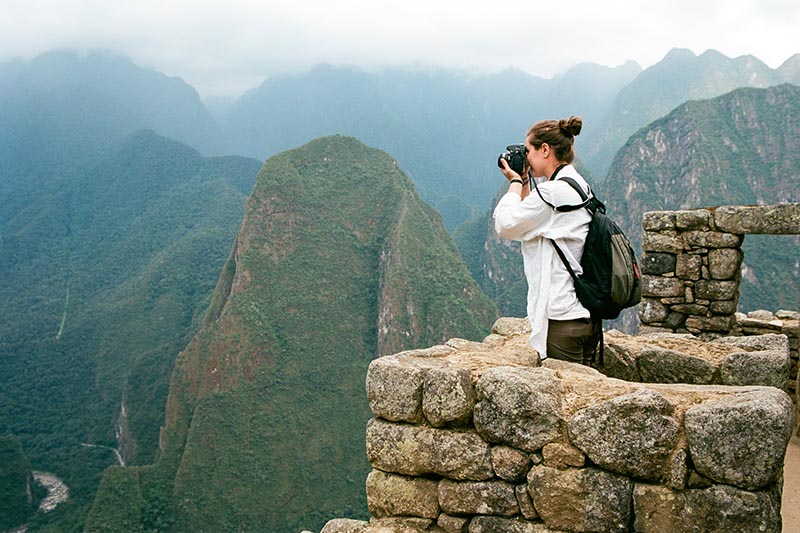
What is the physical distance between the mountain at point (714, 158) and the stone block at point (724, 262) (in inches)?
2873

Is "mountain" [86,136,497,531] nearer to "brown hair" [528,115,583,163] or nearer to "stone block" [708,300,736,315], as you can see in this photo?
"stone block" [708,300,736,315]

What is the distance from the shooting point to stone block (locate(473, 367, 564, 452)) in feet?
8.73

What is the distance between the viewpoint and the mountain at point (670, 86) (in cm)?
14475

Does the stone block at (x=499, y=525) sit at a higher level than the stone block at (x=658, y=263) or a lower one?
lower

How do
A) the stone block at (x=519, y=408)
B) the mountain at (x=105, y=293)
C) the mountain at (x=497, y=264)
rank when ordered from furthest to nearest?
1. the mountain at (x=497, y=264)
2. the mountain at (x=105, y=293)
3. the stone block at (x=519, y=408)

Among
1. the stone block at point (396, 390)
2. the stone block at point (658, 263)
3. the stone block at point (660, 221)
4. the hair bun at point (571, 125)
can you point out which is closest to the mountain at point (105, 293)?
the stone block at point (658, 263)

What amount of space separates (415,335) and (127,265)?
260 ft

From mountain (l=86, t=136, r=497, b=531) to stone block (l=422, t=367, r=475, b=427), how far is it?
152 feet

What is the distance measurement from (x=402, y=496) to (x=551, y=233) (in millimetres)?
1664

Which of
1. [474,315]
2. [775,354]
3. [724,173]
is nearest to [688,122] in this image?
[724,173]

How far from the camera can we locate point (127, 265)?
116m

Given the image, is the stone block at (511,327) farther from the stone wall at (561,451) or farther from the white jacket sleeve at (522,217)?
the white jacket sleeve at (522,217)

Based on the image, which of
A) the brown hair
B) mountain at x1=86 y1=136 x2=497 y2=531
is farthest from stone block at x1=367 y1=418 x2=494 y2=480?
mountain at x1=86 y1=136 x2=497 y2=531

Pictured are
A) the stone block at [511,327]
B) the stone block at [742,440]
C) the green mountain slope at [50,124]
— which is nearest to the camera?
the stone block at [742,440]
